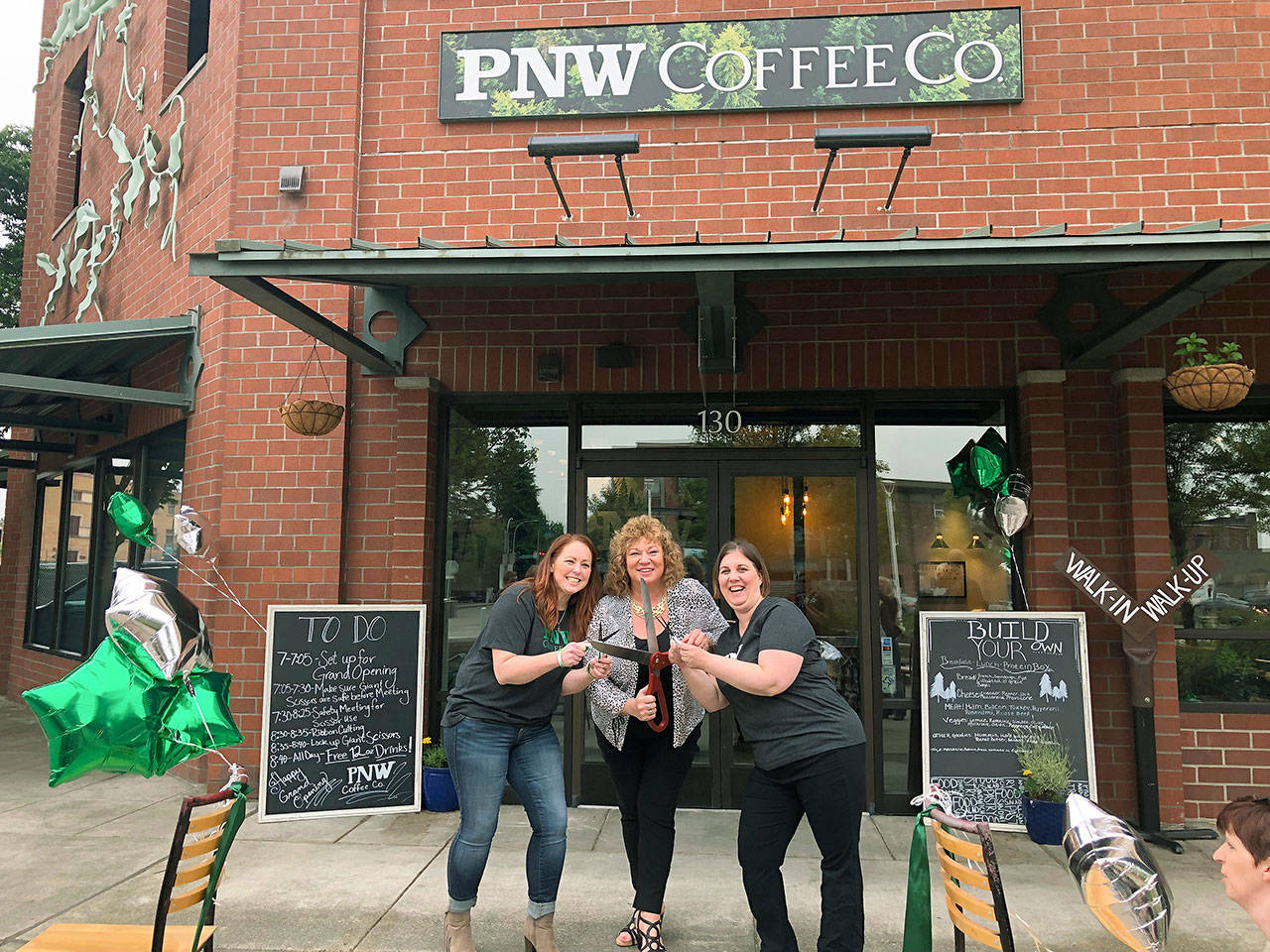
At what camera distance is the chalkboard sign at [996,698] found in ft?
16.5

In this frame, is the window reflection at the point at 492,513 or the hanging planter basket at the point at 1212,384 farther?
the window reflection at the point at 492,513

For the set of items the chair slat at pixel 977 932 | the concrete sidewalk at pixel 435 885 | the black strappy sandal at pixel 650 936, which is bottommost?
the concrete sidewalk at pixel 435 885

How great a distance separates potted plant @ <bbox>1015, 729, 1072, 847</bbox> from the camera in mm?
4879

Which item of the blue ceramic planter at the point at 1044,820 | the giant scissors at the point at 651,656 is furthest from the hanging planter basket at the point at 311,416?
the blue ceramic planter at the point at 1044,820

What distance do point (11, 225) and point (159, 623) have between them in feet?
54.1

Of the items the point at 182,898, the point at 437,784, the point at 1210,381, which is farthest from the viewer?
the point at 437,784

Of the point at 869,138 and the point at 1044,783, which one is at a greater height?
the point at 869,138

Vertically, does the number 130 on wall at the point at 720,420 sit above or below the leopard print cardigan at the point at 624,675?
above

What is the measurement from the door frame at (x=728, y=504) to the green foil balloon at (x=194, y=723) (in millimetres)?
2364

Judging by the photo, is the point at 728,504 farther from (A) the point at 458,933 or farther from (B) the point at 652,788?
(A) the point at 458,933

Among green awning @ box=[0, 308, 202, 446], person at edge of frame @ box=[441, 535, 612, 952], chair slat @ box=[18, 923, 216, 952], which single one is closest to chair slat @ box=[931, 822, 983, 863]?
person at edge of frame @ box=[441, 535, 612, 952]

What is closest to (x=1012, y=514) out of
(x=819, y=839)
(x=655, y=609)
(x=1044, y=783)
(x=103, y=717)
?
(x=1044, y=783)

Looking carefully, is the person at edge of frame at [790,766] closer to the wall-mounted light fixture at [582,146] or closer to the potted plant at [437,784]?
the wall-mounted light fixture at [582,146]

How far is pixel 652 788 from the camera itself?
3.62 meters
